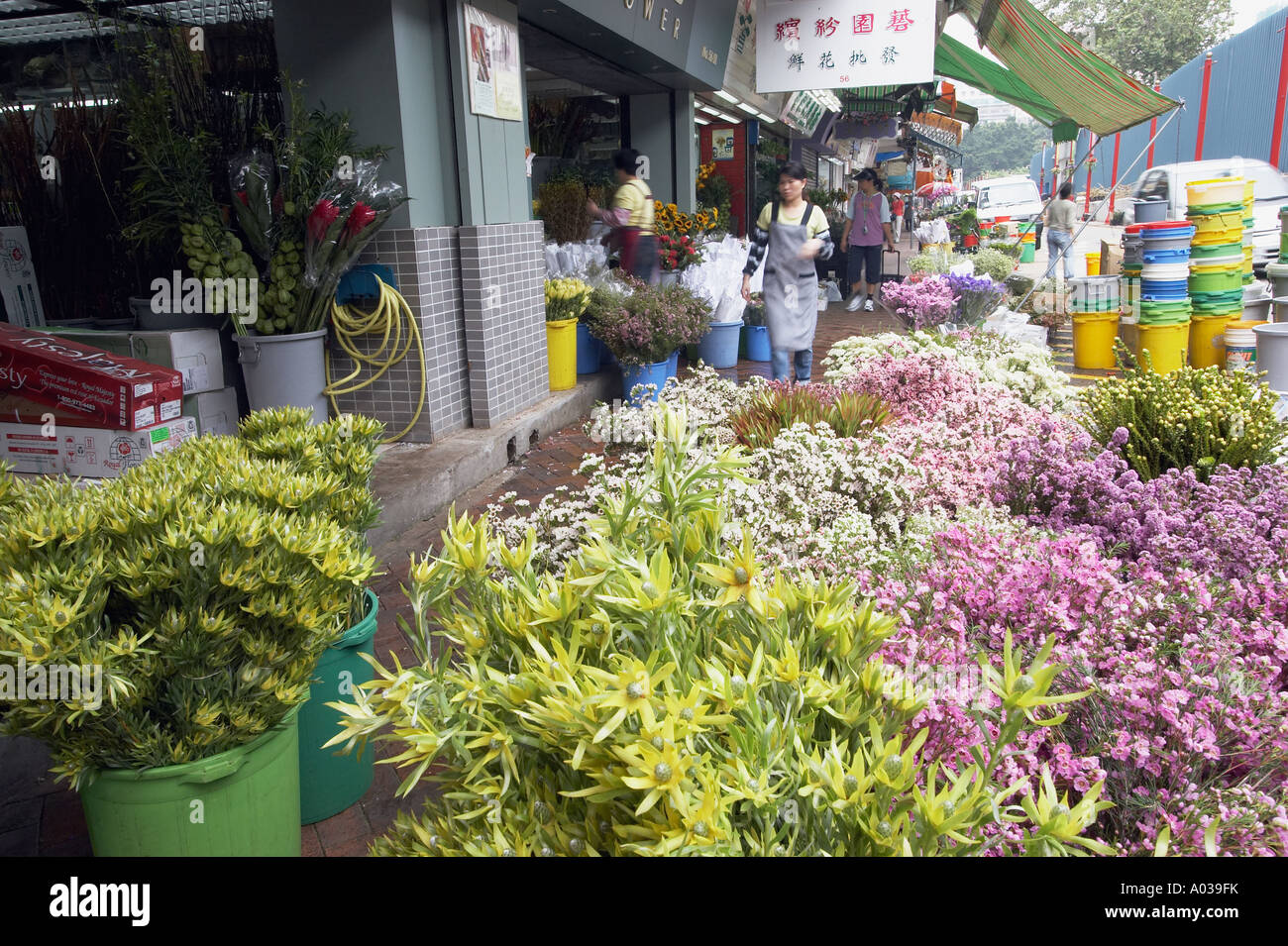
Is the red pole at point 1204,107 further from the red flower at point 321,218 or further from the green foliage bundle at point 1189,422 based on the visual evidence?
the red flower at point 321,218

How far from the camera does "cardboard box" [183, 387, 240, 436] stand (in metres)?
5.03

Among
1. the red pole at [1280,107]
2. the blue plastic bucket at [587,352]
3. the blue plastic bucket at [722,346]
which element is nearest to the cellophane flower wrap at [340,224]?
the blue plastic bucket at [587,352]

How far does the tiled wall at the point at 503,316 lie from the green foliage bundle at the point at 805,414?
7.28ft

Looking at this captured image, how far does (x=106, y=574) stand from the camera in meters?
1.89

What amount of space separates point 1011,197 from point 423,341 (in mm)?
33654

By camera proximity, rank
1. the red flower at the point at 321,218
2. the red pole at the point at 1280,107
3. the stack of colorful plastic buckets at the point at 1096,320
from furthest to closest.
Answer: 1. the red pole at the point at 1280,107
2. the stack of colorful plastic buckets at the point at 1096,320
3. the red flower at the point at 321,218

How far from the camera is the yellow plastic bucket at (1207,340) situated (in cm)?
810

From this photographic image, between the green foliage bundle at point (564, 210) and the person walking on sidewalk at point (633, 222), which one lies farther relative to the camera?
the green foliage bundle at point (564, 210)

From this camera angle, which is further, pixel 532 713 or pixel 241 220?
pixel 241 220
